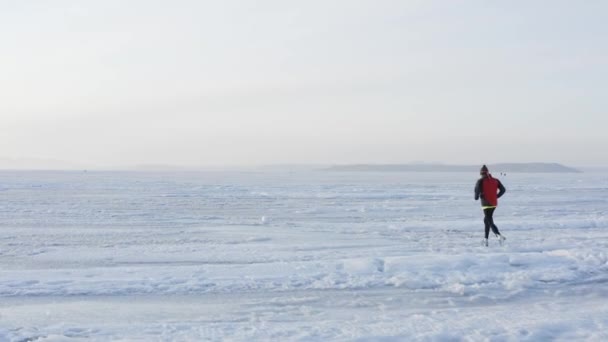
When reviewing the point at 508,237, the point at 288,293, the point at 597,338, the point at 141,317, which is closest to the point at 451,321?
the point at 597,338

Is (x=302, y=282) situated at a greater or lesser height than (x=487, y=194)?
lesser

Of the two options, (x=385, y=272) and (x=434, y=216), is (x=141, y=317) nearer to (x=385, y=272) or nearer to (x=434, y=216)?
(x=385, y=272)

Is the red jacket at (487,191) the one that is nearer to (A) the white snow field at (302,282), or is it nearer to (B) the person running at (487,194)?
(B) the person running at (487,194)

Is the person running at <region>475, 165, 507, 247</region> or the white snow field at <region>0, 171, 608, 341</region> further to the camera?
the person running at <region>475, 165, 507, 247</region>

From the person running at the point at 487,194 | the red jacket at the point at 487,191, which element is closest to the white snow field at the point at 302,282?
the person running at the point at 487,194

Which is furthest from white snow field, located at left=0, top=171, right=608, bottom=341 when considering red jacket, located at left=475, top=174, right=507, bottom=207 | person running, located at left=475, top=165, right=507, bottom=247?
red jacket, located at left=475, top=174, right=507, bottom=207

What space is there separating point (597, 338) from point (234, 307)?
3583 mm

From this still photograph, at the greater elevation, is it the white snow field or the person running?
the person running

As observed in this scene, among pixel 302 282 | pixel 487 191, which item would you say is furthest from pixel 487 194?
pixel 302 282

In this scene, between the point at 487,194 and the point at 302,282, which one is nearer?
the point at 302,282

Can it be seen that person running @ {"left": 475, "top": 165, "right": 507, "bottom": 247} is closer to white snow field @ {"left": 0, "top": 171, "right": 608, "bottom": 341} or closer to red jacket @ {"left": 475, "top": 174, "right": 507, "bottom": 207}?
red jacket @ {"left": 475, "top": 174, "right": 507, "bottom": 207}

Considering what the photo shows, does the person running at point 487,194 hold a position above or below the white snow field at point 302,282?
above

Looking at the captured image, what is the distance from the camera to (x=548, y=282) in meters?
7.21

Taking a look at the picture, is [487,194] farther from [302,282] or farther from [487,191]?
[302,282]
